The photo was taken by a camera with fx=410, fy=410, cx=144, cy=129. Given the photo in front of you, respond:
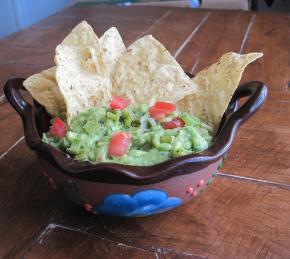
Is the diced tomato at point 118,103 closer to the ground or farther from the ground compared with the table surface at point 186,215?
farther from the ground

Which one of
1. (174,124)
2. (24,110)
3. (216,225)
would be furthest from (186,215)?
(24,110)

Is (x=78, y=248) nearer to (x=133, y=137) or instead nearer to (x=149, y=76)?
(x=133, y=137)

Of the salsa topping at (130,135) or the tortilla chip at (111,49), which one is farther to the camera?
the tortilla chip at (111,49)

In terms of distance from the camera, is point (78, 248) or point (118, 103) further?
point (118, 103)

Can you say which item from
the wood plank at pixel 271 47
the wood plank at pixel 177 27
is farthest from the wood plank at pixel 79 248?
the wood plank at pixel 177 27

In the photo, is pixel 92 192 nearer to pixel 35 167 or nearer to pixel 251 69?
pixel 35 167

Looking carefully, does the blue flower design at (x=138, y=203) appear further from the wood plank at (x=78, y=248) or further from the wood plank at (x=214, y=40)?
the wood plank at (x=214, y=40)

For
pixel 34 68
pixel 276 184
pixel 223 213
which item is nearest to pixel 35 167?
pixel 223 213
